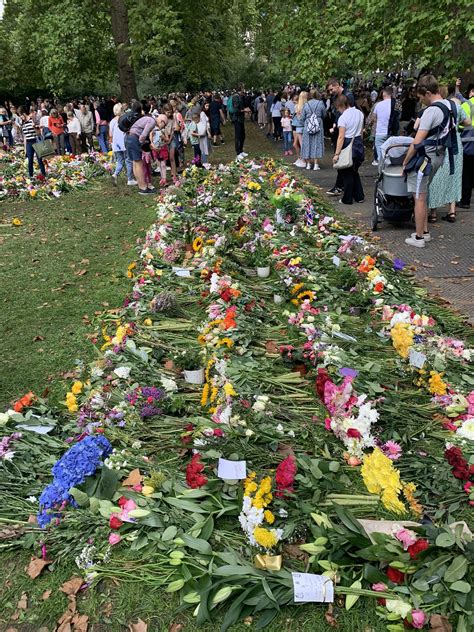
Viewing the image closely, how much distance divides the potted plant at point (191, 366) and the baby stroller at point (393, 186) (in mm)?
4595

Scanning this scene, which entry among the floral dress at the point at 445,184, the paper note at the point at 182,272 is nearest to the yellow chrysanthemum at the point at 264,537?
the paper note at the point at 182,272

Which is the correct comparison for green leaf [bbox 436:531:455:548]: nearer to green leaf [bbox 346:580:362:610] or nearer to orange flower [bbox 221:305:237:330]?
green leaf [bbox 346:580:362:610]

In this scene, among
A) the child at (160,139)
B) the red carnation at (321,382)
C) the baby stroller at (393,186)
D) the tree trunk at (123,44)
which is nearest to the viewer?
the red carnation at (321,382)

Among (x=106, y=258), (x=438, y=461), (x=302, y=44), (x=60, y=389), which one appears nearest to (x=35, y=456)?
(x=60, y=389)

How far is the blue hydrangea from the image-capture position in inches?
121

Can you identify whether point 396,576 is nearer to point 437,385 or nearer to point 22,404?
point 437,385

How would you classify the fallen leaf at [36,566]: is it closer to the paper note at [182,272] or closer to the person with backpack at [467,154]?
the paper note at [182,272]

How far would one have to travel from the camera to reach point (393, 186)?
7.73 m

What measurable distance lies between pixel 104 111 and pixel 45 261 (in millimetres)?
12440

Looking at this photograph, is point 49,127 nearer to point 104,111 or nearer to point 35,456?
point 104,111

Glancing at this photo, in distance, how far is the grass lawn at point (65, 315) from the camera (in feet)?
8.55

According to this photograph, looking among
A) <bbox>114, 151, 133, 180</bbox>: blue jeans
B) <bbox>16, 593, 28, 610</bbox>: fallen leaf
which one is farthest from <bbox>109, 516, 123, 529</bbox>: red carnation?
<bbox>114, 151, 133, 180</bbox>: blue jeans

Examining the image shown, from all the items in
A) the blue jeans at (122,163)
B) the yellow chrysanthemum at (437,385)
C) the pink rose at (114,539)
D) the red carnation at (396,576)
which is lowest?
the pink rose at (114,539)

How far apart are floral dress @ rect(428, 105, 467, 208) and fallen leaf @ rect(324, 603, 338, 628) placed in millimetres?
6332
